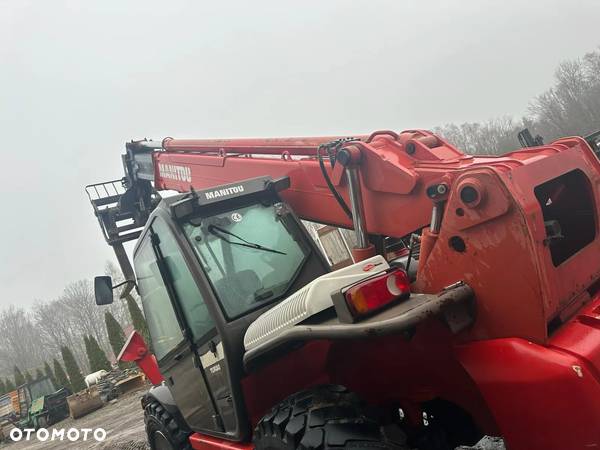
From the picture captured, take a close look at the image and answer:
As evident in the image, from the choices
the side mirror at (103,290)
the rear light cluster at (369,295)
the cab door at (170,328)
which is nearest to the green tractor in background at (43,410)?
the side mirror at (103,290)

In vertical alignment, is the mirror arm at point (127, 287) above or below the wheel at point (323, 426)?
above

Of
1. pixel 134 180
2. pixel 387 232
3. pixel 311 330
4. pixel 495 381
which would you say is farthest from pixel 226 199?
pixel 134 180

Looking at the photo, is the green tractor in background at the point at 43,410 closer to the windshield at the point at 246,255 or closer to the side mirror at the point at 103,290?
the side mirror at the point at 103,290

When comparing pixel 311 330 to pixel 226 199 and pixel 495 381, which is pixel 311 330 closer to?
pixel 495 381

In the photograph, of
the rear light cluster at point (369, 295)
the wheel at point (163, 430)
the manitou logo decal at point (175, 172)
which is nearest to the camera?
the rear light cluster at point (369, 295)

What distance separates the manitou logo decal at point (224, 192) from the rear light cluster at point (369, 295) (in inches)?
55.4

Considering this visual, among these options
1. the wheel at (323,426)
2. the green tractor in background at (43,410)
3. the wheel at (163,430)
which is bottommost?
the green tractor in background at (43,410)

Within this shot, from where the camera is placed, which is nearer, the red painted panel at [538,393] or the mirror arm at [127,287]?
the red painted panel at [538,393]

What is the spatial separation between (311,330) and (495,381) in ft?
2.53

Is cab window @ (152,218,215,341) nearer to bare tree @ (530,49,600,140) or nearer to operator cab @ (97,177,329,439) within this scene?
operator cab @ (97,177,329,439)

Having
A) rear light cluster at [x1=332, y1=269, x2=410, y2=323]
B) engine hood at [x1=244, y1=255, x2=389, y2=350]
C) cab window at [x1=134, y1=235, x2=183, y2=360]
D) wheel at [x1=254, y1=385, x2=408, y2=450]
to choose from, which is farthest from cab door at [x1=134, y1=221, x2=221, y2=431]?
rear light cluster at [x1=332, y1=269, x2=410, y2=323]

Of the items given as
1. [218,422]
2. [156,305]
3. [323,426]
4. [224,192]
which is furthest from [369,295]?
[156,305]

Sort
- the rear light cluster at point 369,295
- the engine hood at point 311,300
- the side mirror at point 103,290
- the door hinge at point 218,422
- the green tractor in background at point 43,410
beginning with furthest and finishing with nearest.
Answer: the green tractor in background at point 43,410, the side mirror at point 103,290, the door hinge at point 218,422, the engine hood at point 311,300, the rear light cluster at point 369,295

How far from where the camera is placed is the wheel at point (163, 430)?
3902mm
